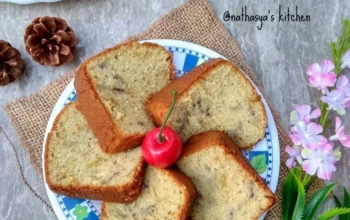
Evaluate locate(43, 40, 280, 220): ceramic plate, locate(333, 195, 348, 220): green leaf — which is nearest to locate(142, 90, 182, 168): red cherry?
locate(43, 40, 280, 220): ceramic plate

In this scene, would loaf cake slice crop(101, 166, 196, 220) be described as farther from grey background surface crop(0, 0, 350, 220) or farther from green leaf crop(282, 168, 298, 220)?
grey background surface crop(0, 0, 350, 220)

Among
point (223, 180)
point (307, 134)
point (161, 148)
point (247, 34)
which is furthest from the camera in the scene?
point (247, 34)

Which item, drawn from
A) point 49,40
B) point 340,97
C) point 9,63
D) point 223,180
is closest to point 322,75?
point 340,97

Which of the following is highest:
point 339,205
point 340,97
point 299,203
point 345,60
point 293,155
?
point 345,60

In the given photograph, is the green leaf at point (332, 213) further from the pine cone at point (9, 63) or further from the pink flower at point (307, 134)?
the pine cone at point (9, 63)

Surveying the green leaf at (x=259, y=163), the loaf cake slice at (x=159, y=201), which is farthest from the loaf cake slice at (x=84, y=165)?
the green leaf at (x=259, y=163)

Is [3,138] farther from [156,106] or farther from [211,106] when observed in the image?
[211,106]

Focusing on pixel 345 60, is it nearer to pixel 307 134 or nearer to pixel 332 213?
pixel 307 134
